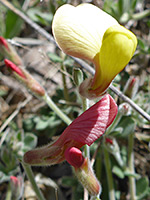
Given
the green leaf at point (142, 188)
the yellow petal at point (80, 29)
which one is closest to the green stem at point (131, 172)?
the green leaf at point (142, 188)

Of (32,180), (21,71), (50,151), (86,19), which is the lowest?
(32,180)

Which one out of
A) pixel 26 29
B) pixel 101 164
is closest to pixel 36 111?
pixel 101 164

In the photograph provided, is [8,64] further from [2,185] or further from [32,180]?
[2,185]

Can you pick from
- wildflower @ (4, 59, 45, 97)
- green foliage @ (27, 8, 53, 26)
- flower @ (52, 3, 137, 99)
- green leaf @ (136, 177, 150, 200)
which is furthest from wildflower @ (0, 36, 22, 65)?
green leaf @ (136, 177, 150, 200)

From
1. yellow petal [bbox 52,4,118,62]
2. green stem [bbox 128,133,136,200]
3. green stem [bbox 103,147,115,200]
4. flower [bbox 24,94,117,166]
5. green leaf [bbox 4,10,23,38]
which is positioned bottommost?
green stem [bbox 128,133,136,200]

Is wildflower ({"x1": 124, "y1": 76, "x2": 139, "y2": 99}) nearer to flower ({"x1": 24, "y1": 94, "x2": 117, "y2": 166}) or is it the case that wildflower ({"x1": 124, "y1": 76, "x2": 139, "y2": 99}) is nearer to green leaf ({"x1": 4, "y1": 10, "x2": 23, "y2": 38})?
flower ({"x1": 24, "y1": 94, "x2": 117, "y2": 166})

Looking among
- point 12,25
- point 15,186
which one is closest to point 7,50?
point 12,25

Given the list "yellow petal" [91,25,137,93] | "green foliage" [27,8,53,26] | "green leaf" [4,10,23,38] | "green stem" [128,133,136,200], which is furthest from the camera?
"green leaf" [4,10,23,38]
